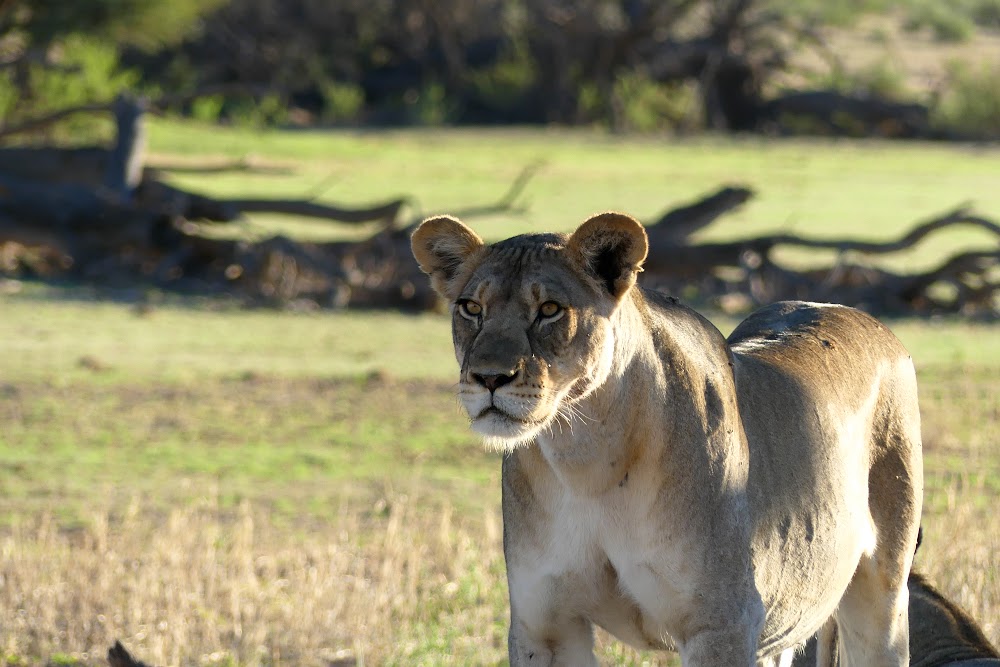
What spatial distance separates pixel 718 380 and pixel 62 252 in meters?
10.8

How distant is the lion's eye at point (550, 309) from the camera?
10.7 ft

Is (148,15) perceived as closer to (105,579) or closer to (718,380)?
(105,579)

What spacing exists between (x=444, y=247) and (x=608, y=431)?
0.53m

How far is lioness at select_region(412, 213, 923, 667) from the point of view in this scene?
3252mm

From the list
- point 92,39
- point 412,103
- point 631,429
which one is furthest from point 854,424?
point 412,103

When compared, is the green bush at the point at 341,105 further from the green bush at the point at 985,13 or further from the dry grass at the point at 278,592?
the dry grass at the point at 278,592

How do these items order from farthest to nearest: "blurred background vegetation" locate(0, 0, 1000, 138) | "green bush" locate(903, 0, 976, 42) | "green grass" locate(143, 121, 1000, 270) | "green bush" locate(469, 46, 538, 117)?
"green bush" locate(903, 0, 976, 42)
"green bush" locate(469, 46, 538, 117)
"blurred background vegetation" locate(0, 0, 1000, 138)
"green grass" locate(143, 121, 1000, 270)

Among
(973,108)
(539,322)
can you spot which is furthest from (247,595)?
(973,108)

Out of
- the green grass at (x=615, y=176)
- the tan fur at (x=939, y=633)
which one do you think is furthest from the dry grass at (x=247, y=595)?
the green grass at (x=615, y=176)

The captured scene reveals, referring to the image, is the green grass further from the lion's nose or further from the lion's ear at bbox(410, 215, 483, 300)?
the lion's nose

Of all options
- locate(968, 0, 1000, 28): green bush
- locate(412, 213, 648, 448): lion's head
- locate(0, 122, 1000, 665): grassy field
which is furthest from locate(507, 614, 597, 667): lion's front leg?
locate(968, 0, 1000, 28): green bush

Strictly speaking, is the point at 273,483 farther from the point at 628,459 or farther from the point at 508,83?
the point at 508,83

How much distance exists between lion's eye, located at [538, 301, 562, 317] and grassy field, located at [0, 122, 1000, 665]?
7.18 ft

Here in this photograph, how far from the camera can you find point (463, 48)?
29734mm
